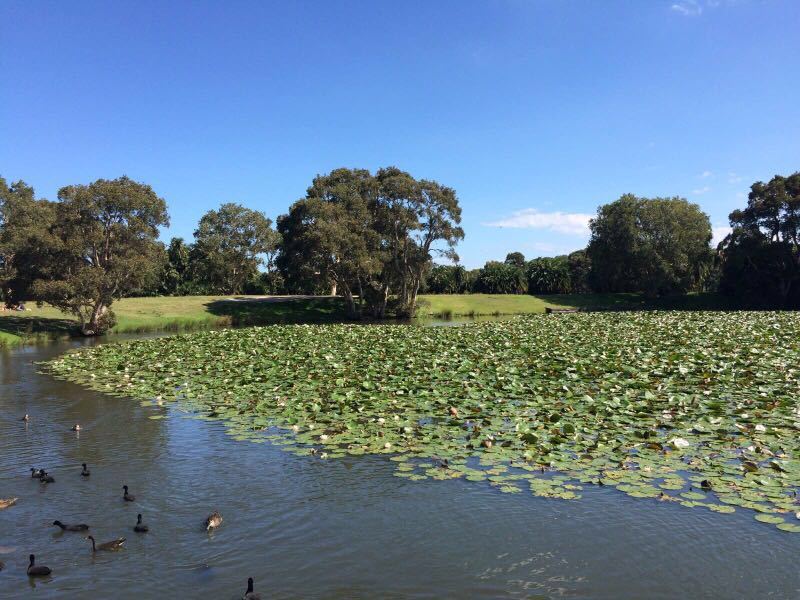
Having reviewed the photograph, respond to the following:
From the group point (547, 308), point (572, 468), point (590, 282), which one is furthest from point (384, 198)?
point (572, 468)

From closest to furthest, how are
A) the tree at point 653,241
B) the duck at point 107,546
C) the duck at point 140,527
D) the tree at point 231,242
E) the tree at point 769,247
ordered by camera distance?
1. the duck at point 107,546
2. the duck at point 140,527
3. the tree at point 769,247
4. the tree at point 653,241
5. the tree at point 231,242

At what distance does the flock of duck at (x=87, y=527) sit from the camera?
237 inches

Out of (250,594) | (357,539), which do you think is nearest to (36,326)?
(357,539)

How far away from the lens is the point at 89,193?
37.0 meters

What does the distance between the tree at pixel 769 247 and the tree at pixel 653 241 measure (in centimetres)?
553

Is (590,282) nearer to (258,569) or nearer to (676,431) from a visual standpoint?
(676,431)

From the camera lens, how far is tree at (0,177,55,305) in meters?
35.9

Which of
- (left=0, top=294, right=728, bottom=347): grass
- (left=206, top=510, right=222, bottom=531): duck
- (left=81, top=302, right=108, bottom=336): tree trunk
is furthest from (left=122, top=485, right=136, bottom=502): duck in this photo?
(left=81, top=302, right=108, bottom=336): tree trunk

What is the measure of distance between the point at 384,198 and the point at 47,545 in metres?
47.9

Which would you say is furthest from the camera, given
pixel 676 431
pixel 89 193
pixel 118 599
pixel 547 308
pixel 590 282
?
pixel 590 282

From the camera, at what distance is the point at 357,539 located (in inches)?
267

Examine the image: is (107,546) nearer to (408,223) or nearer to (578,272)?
(408,223)

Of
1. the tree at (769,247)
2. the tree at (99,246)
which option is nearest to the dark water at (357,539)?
the tree at (99,246)

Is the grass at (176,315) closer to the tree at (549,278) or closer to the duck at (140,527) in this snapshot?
the duck at (140,527)
